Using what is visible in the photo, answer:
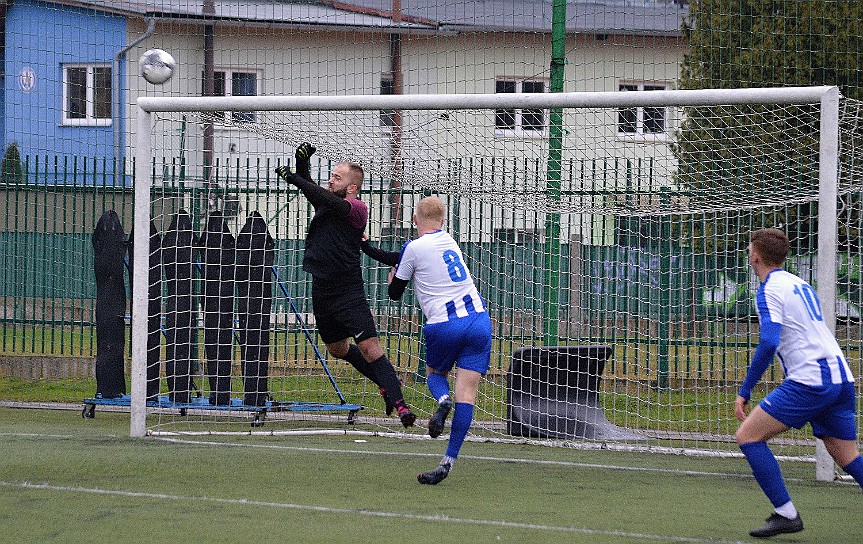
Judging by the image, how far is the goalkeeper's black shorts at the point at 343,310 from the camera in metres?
9.27

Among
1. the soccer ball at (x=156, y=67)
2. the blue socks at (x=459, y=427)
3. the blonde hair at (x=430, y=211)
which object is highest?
the soccer ball at (x=156, y=67)

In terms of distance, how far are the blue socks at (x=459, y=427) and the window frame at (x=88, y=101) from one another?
289 inches

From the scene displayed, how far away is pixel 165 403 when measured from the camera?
10586mm

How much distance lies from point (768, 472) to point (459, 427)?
2231 millimetres

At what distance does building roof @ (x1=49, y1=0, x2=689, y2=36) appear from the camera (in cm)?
1300

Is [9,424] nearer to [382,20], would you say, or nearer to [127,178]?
[127,178]

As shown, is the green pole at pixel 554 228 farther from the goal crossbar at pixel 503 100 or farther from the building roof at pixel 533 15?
the goal crossbar at pixel 503 100

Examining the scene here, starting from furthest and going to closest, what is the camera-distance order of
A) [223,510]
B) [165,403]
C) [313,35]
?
[313,35] → [165,403] → [223,510]

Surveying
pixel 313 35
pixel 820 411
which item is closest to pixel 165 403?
pixel 313 35

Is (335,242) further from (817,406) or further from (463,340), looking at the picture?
(817,406)

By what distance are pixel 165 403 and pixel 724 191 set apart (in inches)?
220

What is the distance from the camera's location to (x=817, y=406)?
20.0 feet

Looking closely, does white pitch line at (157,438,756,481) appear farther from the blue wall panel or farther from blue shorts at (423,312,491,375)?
the blue wall panel

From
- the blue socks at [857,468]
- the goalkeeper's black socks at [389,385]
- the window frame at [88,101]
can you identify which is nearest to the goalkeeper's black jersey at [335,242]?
the goalkeeper's black socks at [389,385]
